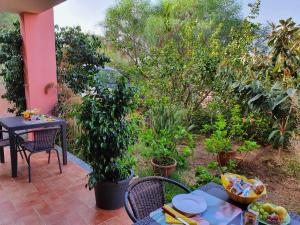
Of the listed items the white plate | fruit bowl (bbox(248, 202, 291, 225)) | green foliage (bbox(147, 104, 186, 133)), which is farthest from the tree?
fruit bowl (bbox(248, 202, 291, 225))

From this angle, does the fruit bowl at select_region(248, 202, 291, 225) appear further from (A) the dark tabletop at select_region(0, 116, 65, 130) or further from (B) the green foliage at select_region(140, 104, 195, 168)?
(A) the dark tabletop at select_region(0, 116, 65, 130)

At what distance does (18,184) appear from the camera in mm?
3123

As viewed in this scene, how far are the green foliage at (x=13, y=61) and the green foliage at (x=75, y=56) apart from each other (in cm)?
73

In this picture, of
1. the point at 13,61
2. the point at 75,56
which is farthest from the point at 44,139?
the point at 75,56

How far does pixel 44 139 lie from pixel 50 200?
0.80 m

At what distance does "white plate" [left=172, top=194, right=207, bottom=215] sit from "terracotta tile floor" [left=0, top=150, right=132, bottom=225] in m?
1.15

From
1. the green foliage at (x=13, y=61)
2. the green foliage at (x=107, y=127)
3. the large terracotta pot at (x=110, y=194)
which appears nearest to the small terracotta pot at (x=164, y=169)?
the large terracotta pot at (x=110, y=194)

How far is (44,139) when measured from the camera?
10.5ft

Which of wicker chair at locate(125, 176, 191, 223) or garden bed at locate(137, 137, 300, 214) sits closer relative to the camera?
wicker chair at locate(125, 176, 191, 223)

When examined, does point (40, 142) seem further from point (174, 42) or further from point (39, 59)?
point (174, 42)

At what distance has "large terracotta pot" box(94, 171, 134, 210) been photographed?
8.21 feet

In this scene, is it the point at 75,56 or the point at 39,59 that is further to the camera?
the point at 75,56

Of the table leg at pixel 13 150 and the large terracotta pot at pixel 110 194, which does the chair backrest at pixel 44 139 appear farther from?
the large terracotta pot at pixel 110 194

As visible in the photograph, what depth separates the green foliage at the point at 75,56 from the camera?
16.8 ft
